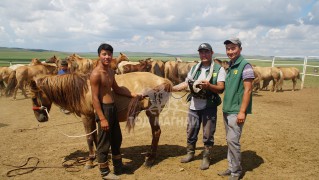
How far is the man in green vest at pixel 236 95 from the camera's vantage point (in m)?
3.54

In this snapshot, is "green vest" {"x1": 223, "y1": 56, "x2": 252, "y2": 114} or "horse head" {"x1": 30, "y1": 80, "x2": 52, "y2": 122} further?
"horse head" {"x1": 30, "y1": 80, "x2": 52, "y2": 122}

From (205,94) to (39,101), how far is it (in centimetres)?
307

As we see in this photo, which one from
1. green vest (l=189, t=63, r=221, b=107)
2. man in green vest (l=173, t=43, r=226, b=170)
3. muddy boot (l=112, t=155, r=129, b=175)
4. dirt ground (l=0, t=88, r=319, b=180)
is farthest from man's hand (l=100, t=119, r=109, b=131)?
green vest (l=189, t=63, r=221, b=107)

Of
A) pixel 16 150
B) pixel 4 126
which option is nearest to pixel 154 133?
pixel 16 150

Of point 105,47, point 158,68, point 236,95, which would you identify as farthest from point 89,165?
point 158,68

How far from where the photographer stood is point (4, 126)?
741cm

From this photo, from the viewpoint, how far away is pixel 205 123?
4.44m

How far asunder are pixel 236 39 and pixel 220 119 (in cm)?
492

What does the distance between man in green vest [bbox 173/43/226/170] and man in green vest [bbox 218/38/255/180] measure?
0.95 feet

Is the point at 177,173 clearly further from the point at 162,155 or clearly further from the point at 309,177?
the point at 309,177

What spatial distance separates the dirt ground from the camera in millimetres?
4391

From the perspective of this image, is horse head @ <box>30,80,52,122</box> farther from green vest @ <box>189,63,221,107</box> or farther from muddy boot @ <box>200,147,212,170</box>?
muddy boot @ <box>200,147,212,170</box>

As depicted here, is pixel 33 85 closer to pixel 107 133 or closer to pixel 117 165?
pixel 107 133

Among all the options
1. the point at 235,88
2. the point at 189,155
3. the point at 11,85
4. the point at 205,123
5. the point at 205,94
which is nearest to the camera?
the point at 235,88
